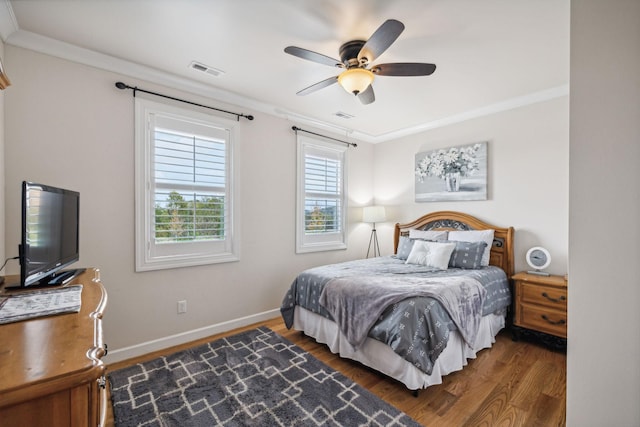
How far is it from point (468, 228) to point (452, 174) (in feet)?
2.48

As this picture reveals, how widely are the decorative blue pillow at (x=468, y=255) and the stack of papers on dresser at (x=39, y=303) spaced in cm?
323

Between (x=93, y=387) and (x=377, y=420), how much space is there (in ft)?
5.21

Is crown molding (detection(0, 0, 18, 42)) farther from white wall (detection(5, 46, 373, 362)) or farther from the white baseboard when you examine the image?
the white baseboard

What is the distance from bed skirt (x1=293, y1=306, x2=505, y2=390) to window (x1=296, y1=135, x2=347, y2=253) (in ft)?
4.04

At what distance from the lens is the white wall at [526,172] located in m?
3.07

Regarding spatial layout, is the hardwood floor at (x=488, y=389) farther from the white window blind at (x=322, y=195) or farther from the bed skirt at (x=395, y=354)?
the white window blind at (x=322, y=195)

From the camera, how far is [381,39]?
5.90 feet

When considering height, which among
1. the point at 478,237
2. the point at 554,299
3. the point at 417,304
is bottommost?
the point at 554,299

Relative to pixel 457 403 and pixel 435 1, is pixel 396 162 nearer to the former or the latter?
pixel 435 1

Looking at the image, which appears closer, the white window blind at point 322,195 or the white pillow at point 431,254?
the white pillow at point 431,254

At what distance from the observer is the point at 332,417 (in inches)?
71.5

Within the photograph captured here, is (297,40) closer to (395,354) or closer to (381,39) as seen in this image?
(381,39)

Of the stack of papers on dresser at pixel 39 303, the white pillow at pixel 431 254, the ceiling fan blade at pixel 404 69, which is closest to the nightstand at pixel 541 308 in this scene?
the white pillow at pixel 431 254

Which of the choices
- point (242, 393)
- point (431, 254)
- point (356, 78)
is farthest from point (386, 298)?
point (356, 78)
